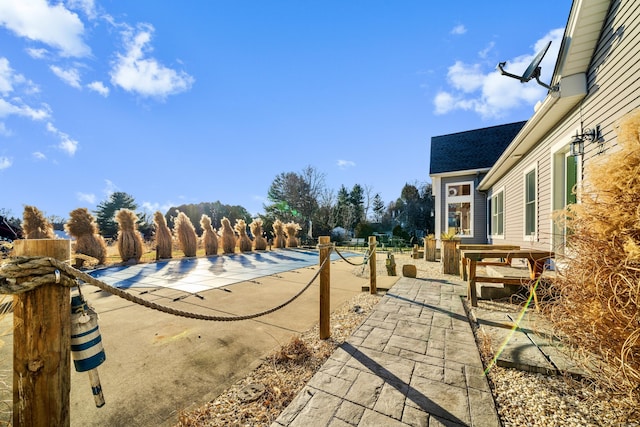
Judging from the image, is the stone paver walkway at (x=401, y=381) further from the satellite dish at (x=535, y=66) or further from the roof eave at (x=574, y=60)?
the satellite dish at (x=535, y=66)

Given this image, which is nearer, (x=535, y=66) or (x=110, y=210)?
(x=535, y=66)

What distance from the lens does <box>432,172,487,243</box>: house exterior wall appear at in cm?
1177

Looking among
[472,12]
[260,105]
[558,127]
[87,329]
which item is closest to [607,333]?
[87,329]

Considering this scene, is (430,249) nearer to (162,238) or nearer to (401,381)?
(401,381)

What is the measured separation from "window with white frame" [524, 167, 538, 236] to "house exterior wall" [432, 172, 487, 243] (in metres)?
5.37

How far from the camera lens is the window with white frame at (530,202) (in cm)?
605

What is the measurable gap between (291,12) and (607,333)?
11.2 metres

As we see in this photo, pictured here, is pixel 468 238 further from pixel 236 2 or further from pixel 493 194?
pixel 236 2

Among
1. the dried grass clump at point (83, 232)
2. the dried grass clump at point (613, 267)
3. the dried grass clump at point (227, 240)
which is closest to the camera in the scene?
the dried grass clump at point (613, 267)

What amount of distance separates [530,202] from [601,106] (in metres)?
3.33

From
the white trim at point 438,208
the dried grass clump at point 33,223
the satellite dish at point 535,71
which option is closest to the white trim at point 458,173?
the white trim at point 438,208

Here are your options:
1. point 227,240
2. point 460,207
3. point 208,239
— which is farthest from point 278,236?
point 460,207

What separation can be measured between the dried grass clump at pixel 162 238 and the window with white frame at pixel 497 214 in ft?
44.6

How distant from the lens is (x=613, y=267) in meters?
1.74
